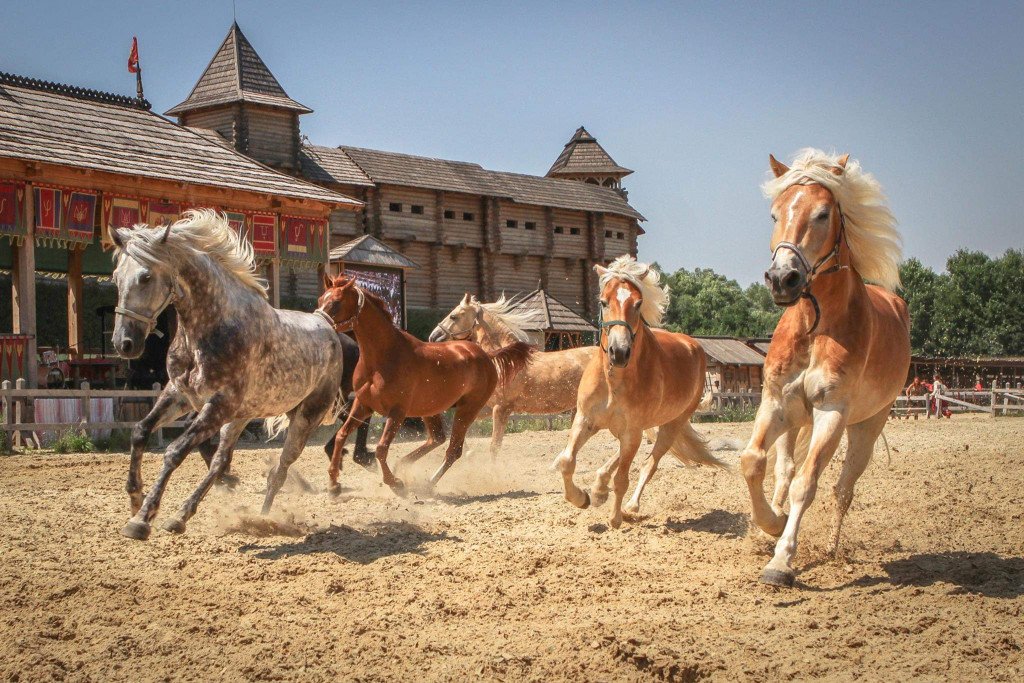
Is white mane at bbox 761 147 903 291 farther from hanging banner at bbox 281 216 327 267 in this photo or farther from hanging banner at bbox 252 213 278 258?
hanging banner at bbox 281 216 327 267

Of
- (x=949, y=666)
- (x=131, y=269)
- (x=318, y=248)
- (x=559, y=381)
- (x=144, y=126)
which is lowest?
(x=949, y=666)

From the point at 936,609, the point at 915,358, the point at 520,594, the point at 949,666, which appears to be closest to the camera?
the point at 949,666

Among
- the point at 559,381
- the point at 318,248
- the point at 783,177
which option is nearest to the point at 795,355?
the point at 783,177

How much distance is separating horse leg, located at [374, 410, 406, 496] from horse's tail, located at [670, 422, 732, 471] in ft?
8.83

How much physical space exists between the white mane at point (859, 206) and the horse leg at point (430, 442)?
5400 millimetres

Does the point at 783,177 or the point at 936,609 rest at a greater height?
the point at 783,177

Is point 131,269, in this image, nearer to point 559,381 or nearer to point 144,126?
point 559,381

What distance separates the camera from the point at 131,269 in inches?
256

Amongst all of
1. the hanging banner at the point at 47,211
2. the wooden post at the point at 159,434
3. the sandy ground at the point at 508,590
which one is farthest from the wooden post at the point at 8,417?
the sandy ground at the point at 508,590

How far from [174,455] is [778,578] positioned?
3.95m

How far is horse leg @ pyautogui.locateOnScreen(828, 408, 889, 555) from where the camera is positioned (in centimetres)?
635

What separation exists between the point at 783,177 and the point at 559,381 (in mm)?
8735

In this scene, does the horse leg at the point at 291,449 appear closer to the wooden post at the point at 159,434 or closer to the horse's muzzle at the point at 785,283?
the horse's muzzle at the point at 785,283

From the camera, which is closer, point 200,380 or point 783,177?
point 783,177
